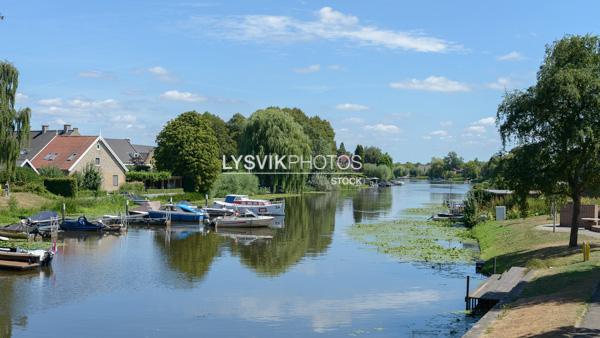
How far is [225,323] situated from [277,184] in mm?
69978

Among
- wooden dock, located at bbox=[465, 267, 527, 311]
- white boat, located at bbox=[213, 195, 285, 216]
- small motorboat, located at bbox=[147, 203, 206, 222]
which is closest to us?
wooden dock, located at bbox=[465, 267, 527, 311]

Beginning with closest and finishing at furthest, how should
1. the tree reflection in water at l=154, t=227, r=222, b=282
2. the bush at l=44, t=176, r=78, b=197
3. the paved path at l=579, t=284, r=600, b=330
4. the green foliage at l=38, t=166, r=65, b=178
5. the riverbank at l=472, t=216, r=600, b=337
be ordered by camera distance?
the paved path at l=579, t=284, r=600, b=330 < the riverbank at l=472, t=216, r=600, b=337 < the tree reflection in water at l=154, t=227, r=222, b=282 < the bush at l=44, t=176, r=78, b=197 < the green foliage at l=38, t=166, r=65, b=178

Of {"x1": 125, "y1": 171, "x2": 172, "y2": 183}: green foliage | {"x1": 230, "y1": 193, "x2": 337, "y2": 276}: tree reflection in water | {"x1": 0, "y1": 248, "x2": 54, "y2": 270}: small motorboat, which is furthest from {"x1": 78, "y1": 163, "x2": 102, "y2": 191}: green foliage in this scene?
{"x1": 0, "y1": 248, "x2": 54, "y2": 270}: small motorboat

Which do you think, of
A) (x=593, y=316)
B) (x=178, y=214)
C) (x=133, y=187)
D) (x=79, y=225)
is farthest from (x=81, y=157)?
(x=593, y=316)

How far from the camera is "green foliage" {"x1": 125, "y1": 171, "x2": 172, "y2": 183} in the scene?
71.0 metres

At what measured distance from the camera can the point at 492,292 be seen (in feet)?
68.5

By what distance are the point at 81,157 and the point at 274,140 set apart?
2698 cm

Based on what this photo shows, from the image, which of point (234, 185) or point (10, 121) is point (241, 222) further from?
point (234, 185)

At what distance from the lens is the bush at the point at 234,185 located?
77.9 meters

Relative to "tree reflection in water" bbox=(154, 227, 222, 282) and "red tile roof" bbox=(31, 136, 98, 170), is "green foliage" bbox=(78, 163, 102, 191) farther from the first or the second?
"tree reflection in water" bbox=(154, 227, 222, 282)

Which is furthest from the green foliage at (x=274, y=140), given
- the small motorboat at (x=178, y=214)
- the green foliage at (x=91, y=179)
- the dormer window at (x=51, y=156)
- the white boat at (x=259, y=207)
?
the small motorboat at (x=178, y=214)

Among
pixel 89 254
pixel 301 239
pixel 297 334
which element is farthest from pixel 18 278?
pixel 301 239

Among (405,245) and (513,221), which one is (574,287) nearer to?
(405,245)

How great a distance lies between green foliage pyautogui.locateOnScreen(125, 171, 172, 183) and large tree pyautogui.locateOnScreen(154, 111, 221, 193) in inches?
106
